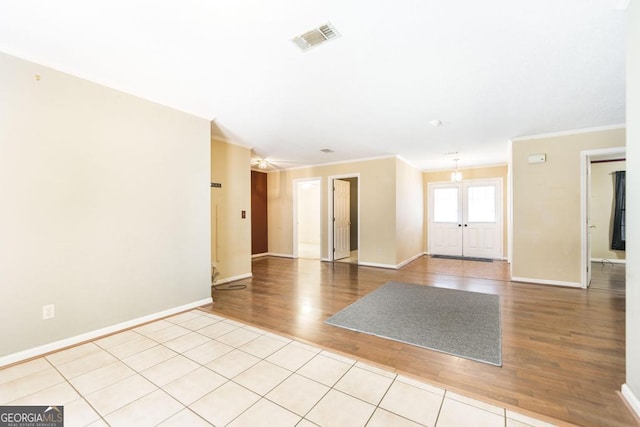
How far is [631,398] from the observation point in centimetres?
169

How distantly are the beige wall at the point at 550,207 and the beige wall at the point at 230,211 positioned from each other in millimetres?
4849

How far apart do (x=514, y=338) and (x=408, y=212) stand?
169 inches

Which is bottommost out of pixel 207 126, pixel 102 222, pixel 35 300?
pixel 35 300

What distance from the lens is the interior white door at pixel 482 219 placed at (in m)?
7.09

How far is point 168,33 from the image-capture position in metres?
2.00

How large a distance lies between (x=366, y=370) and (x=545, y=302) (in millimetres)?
3088

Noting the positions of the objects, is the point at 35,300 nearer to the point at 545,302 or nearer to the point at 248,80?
the point at 248,80

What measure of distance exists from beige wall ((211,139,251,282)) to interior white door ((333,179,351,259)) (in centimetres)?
253

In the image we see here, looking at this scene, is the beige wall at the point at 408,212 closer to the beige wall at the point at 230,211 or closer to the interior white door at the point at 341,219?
the interior white door at the point at 341,219

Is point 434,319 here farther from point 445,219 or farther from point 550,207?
point 445,219

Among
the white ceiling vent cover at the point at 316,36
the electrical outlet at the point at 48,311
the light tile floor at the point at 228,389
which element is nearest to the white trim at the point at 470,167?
the white ceiling vent cover at the point at 316,36

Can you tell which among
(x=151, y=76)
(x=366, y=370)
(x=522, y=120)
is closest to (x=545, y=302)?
(x=522, y=120)

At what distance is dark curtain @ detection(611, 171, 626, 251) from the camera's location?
5988mm

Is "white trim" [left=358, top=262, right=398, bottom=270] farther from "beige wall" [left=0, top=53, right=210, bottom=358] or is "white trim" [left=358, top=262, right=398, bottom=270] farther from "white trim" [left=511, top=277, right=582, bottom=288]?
"beige wall" [left=0, top=53, right=210, bottom=358]
